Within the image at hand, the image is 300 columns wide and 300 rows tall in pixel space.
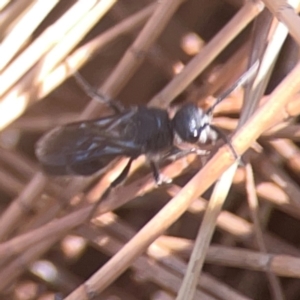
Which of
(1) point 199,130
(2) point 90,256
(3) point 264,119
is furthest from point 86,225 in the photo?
(3) point 264,119

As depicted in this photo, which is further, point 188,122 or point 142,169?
point 142,169

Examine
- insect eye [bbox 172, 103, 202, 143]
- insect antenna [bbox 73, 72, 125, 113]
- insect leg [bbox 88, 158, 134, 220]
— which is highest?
insect antenna [bbox 73, 72, 125, 113]

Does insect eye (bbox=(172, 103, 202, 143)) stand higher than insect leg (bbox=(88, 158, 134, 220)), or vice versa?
insect eye (bbox=(172, 103, 202, 143))

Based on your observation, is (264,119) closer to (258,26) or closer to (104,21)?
(258,26)
